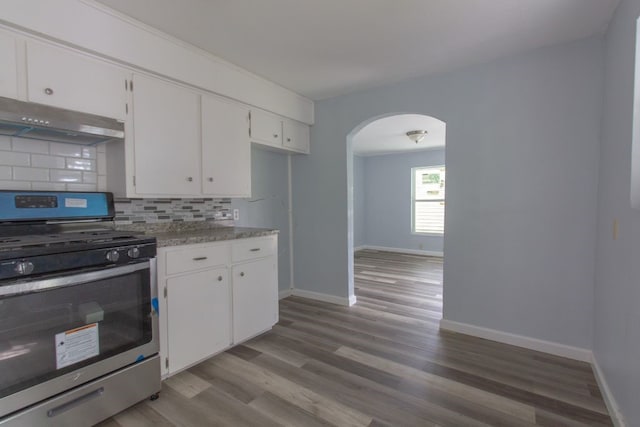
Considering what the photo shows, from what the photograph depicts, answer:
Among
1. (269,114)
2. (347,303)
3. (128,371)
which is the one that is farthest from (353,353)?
(269,114)

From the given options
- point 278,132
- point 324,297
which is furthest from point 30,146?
point 324,297

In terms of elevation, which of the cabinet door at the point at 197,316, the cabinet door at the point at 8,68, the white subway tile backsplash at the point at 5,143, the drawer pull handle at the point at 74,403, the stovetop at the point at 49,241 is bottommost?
the drawer pull handle at the point at 74,403

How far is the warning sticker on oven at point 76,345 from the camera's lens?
60.1 inches

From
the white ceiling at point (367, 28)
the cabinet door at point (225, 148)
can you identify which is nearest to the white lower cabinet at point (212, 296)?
the cabinet door at point (225, 148)

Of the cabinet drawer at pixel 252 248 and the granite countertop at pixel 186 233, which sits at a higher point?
the granite countertop at pixel 186 233

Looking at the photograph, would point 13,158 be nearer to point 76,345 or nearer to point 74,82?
point 74,82

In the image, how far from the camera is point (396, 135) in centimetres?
544

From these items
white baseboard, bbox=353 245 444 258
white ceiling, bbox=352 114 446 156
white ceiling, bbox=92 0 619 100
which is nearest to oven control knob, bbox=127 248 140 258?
white ceiling, bbox=92 0 619 100

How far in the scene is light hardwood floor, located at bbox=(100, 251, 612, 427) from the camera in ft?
5.73

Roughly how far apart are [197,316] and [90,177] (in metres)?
1.23

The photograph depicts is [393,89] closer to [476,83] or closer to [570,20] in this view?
[476,83]

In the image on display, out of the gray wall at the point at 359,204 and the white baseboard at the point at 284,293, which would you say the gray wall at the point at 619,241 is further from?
the gray wall at the point at 359,204

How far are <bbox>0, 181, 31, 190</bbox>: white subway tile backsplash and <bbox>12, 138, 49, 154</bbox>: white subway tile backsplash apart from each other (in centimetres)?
19

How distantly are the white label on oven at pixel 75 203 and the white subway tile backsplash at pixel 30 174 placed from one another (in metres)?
0.19
